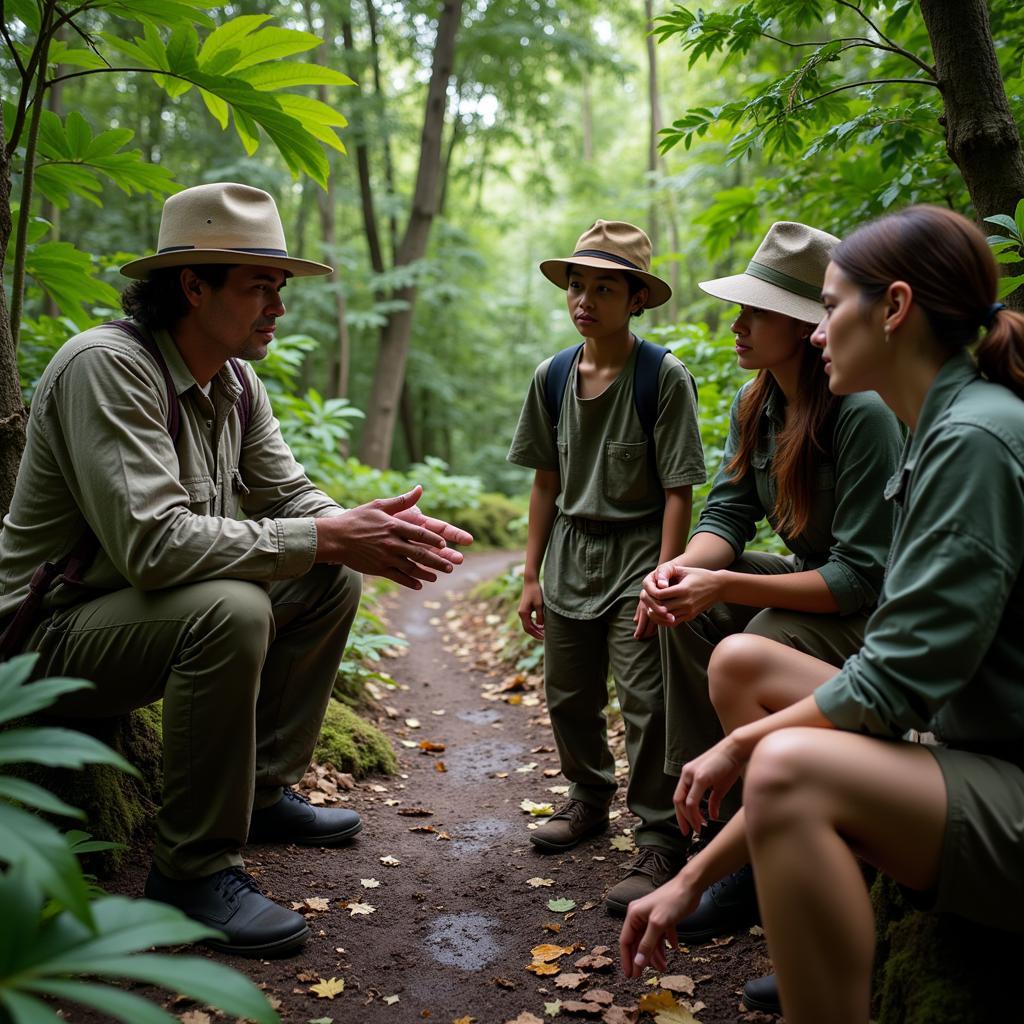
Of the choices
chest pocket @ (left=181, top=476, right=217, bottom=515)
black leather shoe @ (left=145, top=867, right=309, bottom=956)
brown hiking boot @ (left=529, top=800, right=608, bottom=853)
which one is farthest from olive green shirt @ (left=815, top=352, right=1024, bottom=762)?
chest pocket @ (left=181, top=476, right=217, bottom=515)

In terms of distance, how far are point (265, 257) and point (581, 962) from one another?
238cm

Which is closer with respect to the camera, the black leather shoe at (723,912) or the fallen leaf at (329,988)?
the fallen leaf at (329,988)

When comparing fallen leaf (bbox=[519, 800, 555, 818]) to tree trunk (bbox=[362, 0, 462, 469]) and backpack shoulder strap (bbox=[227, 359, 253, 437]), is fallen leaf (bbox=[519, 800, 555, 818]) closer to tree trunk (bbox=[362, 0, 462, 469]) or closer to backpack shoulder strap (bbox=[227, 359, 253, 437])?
backpack shoulder strap (bbox=[227, 359, 253, 437])

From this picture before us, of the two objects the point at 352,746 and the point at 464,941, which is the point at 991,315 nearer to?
the point at 464,941

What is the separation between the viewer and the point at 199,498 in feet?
9.39

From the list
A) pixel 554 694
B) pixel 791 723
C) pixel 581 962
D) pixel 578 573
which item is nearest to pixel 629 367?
pixel 578 573

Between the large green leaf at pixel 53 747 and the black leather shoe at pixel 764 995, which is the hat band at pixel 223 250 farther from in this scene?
the black leather shoe at pixel 764 995

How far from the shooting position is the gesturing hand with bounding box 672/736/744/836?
1.83 meters

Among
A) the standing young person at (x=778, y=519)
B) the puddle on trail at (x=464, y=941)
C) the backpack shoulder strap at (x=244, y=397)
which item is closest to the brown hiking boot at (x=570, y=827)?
the puddle on trail at (x=464, y=941)

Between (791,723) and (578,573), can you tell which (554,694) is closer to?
(578,573)

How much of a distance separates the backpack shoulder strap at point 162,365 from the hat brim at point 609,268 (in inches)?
55.9

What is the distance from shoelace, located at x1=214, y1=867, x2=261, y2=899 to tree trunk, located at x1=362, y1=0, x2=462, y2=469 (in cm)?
1003

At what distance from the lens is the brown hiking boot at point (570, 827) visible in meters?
3.20

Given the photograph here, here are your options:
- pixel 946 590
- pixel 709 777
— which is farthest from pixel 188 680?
pixel 946 590
